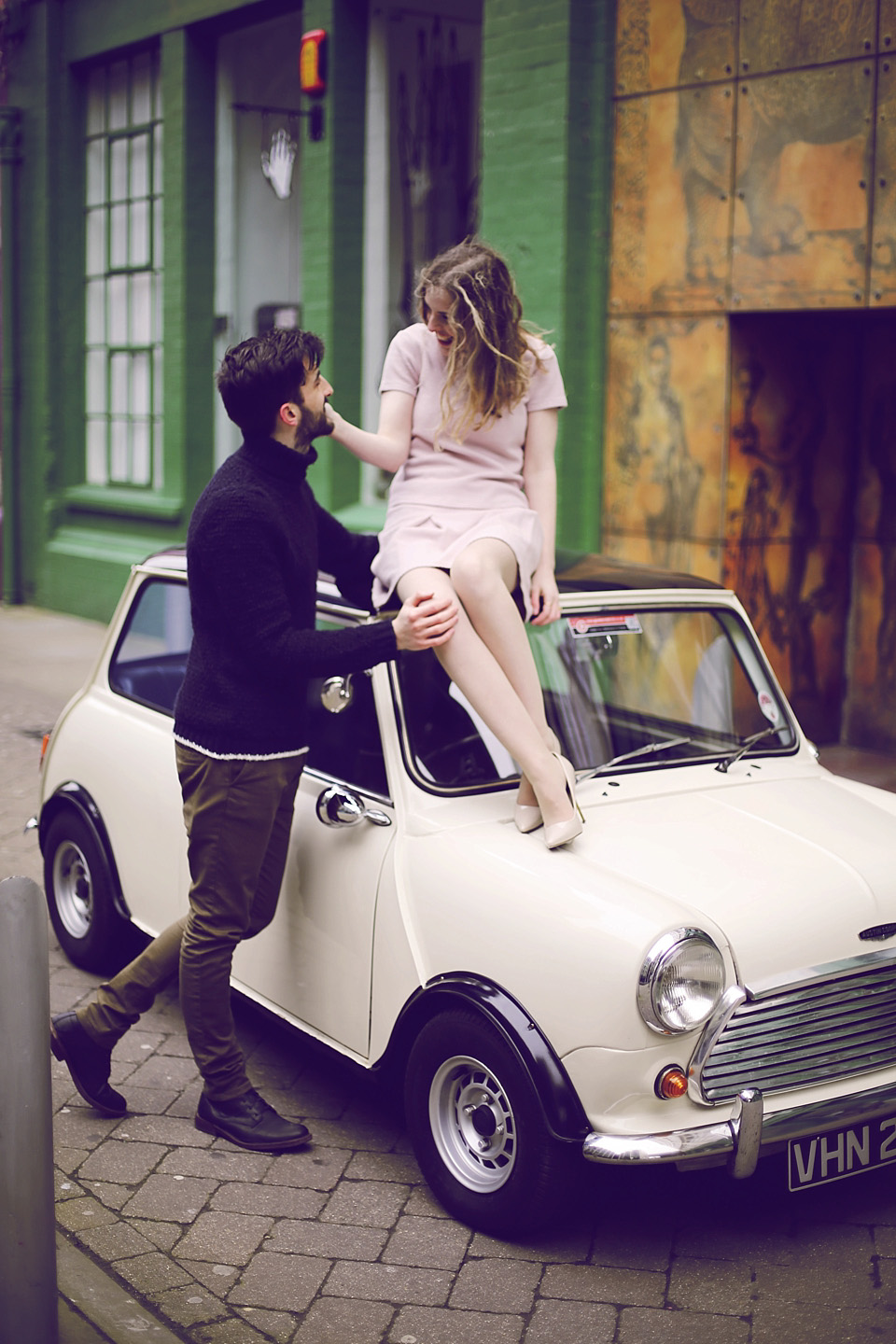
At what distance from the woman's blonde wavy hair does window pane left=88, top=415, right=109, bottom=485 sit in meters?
9.79

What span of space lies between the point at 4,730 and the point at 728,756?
5857 millimetres

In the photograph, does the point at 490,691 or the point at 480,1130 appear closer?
the point at 480,1130

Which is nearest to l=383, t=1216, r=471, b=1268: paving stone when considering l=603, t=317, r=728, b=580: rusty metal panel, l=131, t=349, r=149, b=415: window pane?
l=603, t=317, r=728, b=580: rusty metal panel

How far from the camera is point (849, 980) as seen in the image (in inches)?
138

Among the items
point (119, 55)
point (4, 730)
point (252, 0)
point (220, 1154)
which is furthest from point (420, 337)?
point (119, 55)

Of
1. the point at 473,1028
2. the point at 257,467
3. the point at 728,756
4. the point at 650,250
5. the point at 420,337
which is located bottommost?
the point at 473,1028

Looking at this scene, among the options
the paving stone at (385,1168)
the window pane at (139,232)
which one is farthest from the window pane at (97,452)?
the paving stone at (385,1168)

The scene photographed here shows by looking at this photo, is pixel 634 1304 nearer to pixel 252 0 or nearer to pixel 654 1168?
pixel 654 1168

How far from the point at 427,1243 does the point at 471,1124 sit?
30 centimetres

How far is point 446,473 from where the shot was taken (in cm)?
411

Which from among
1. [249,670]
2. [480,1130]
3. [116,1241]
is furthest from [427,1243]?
[249,670]

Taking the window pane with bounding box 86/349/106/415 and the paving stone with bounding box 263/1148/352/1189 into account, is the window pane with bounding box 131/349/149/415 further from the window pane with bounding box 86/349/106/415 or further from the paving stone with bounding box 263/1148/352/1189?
the paving stone with bounding box 263/1148/352/1189

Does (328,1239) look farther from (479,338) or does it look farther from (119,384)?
(119,384)

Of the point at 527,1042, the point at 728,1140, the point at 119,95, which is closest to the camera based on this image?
the point at 728,1140
